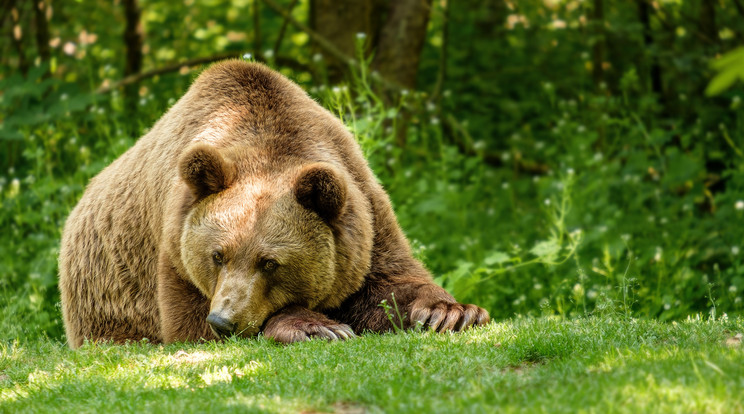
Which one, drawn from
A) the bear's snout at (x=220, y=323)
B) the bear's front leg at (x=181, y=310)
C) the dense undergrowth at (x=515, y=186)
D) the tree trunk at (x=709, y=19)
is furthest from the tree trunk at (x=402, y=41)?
the bear's snout at (x=220, y=323)

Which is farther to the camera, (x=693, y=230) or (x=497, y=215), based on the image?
(x=497, y=215)

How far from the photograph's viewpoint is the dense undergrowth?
771 cm

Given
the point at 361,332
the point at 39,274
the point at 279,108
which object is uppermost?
the point at 279,108

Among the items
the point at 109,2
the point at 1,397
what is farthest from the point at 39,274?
the point at 109,2

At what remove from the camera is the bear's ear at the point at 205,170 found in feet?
16.9

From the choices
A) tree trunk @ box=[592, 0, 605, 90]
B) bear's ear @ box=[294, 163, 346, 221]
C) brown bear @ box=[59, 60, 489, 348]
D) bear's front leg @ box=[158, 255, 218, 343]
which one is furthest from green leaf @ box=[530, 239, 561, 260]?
tree trunk @ box=[592, 0, 605, 90]

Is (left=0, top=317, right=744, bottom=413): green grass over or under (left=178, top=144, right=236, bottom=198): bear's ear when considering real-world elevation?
under

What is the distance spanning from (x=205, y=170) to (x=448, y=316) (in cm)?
176

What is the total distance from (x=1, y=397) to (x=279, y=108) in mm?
2692

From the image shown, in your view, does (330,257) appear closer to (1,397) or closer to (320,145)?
(320,145)

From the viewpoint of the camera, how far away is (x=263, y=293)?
5156mm

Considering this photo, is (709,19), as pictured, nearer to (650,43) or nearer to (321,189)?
(650,43)

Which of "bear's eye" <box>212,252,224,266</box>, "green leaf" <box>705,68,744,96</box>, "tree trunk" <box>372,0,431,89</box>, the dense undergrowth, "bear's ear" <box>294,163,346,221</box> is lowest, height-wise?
the dense undergrowth

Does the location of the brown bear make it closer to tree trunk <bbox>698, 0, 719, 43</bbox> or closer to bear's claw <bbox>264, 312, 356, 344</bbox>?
bear's claw <bbox>264, 312, 356, 344</bbox>
